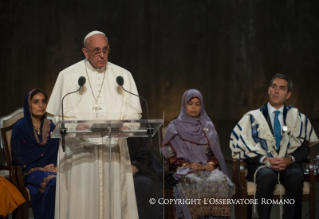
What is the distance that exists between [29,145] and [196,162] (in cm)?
156

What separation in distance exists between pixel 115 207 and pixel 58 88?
0.99 metres

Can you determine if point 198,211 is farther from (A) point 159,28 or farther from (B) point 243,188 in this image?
(A) point 159,28

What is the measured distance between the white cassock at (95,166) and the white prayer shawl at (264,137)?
64.5 inches

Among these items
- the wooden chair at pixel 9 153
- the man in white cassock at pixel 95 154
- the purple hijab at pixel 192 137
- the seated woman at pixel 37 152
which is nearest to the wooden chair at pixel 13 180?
the wooden chair at pixel 9 153

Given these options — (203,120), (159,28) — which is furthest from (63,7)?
(203,120)

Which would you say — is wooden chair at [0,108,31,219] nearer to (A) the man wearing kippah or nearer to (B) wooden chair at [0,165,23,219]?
(B) wooden chair at [0,165,23,219]

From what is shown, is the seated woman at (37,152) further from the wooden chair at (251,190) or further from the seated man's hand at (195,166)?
the wooden chair at (251,190)

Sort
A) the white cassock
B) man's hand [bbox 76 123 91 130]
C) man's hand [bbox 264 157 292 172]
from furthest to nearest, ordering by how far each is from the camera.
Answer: man's hand [bbox 264 157 292 172]
the white cassock
man's hand [bbox 76 123 91 130]

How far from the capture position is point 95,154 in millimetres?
3025

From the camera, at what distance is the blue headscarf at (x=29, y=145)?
4.39m

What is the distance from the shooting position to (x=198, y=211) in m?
4.14

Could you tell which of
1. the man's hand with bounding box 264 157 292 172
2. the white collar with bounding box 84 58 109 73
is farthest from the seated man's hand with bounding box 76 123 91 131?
the man's hand with bounding box 264 157 292 172

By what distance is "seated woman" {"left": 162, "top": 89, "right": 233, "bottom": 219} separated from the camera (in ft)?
13.6

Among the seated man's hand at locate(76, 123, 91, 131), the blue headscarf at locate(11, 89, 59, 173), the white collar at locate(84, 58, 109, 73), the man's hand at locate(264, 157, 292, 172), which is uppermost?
the white collar at locate(84, 58, 109, 73)
